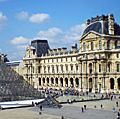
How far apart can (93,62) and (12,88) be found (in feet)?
79.2

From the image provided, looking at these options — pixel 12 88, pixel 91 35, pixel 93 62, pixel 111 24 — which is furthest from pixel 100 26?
pixel 12 88

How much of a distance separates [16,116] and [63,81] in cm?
4655

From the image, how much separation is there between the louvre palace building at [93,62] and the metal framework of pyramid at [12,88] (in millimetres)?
20403

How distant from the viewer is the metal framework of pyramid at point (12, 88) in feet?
176

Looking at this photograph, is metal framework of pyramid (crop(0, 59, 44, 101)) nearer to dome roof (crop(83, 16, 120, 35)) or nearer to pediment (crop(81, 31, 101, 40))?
pediment (crop(81, 31, 101, 40))

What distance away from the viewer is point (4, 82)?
54500 millimetres

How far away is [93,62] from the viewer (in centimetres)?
7444

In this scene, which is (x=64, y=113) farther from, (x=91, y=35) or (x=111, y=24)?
(x=111, y=24)

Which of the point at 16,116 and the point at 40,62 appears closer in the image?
the point at 16,116

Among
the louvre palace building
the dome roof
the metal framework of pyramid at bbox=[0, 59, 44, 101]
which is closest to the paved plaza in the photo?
the metal framework of pyramid at bbox=[0, 59, 44, 101]

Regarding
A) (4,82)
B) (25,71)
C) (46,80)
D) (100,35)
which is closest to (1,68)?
(4,82)

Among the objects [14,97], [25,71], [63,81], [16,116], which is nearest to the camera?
[16,116]

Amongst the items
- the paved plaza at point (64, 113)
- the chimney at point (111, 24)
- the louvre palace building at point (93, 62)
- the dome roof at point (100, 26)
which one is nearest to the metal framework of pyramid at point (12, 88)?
the paved plaza at point (64, 113)

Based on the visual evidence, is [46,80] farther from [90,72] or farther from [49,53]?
[90,72]
